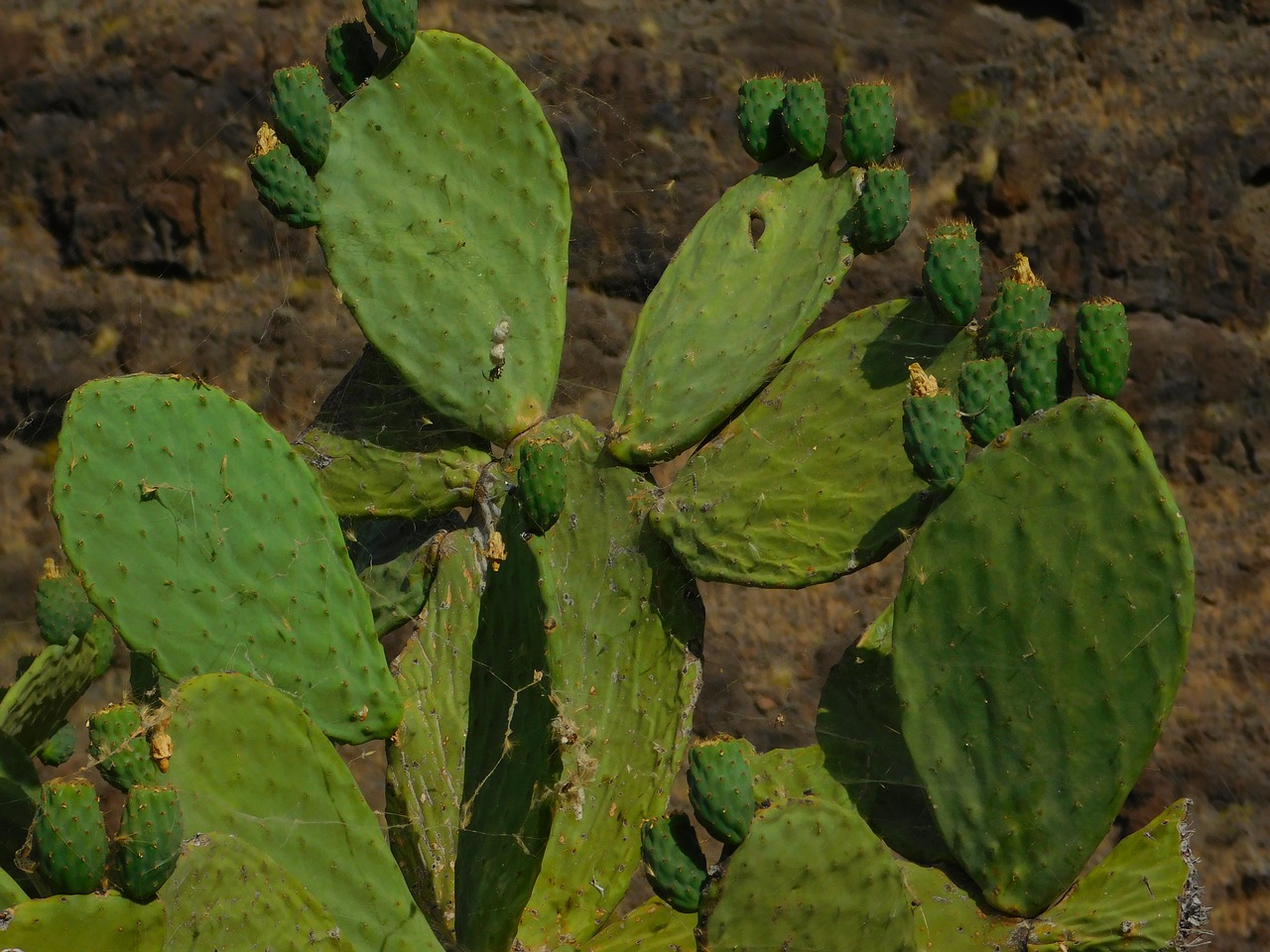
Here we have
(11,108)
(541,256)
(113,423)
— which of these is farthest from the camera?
(11,108)

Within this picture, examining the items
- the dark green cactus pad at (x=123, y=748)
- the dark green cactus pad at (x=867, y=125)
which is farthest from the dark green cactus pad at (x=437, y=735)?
the dark green cactus pad at (x=867, y=125)

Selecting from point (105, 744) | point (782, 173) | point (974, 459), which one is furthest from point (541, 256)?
point (105, 744)

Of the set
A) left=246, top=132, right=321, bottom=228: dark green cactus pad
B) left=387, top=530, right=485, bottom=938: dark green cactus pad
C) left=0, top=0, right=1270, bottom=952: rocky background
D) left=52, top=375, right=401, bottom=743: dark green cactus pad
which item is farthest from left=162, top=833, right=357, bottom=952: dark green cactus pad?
left=0, top=0, right=1270, bottom=952: rocky background

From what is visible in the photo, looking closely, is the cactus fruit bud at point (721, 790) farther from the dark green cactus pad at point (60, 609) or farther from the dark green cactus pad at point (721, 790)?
the dark green cactus pad at point (60, 609)

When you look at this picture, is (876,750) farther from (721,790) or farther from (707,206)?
(707,206)

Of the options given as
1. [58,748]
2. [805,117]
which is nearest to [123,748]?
[58,748]

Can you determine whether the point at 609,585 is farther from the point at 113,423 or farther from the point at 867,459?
the point at 113,423

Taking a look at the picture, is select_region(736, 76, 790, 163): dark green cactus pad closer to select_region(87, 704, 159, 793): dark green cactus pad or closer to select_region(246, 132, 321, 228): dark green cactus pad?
select_region(246, 132, 321, 228): dark green cactus pad
